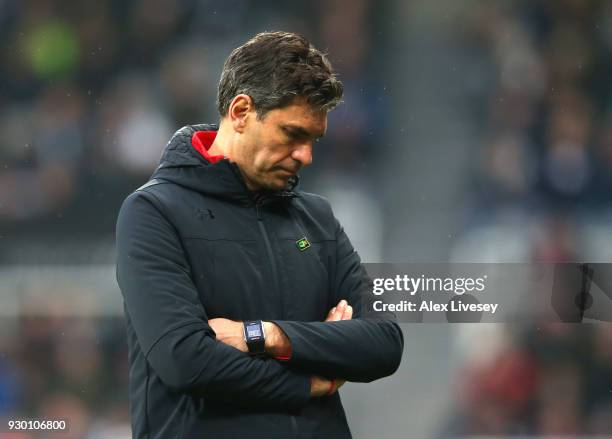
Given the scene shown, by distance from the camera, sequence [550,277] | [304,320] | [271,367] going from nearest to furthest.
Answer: [271,367]
[304,320]
[550,277]

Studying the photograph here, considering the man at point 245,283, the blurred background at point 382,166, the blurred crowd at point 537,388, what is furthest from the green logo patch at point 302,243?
the blurred crowd at point 537,388

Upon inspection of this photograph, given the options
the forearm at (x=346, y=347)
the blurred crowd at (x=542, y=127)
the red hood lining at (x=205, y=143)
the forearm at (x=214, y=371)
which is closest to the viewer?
the forearm at (x=214, y=371)

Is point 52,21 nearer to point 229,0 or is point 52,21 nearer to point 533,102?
point 229,0

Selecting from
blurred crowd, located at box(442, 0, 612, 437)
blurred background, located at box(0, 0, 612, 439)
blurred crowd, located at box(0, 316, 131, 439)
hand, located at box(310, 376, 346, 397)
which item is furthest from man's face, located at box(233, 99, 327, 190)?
blurred crowd, located at box(0, 316, 131, 439)

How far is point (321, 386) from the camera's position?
2.25m

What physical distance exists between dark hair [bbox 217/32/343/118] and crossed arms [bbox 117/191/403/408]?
34 cm

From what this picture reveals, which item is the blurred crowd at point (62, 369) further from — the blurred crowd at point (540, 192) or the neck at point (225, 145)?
the neck at point (225, 145)

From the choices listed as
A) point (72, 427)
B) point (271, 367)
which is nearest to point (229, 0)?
point (72, 427)

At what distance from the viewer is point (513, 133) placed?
3.84m

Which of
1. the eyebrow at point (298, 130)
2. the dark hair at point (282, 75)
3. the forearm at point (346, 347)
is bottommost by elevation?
the forearm at point (346, 347)

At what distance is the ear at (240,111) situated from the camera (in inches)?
90.4

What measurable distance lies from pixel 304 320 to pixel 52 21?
6.90 feet

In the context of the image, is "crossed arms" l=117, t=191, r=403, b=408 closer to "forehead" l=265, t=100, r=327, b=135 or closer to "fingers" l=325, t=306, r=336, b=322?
"fingers" l=325, t=306, r=336, b=322

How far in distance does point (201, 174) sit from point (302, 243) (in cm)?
29
